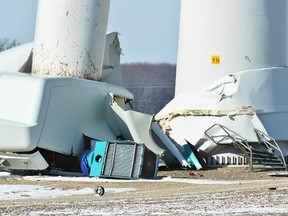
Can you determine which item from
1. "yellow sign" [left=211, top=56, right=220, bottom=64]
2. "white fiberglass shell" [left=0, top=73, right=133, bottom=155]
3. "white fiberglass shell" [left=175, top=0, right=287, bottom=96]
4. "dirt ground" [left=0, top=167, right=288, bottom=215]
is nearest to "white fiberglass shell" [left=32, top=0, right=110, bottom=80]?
"white fiberglass shell" [left=0, top=73, right=133, bottom=155]

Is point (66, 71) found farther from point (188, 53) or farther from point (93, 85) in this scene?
point (188, 53)

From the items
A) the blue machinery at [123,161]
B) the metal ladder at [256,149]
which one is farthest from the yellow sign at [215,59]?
the blue machinery at [123,161]

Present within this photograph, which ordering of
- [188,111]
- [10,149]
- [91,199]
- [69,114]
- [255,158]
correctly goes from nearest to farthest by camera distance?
[91,199], [10,149], [69,114], [255,158], [188,111]

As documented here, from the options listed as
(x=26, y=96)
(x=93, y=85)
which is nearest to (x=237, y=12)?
(x=93, y=85)

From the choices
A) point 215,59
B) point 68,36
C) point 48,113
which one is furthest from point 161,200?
point 215,59

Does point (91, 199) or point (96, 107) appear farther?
point (96, 107)

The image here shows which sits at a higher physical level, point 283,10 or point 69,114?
point 283,10

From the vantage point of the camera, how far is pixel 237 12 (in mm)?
32438

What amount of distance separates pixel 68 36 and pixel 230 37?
276 inches

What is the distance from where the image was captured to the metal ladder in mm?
30467

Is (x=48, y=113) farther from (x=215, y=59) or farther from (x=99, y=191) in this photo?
(x=215, y=59)

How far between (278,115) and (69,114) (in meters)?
9.04

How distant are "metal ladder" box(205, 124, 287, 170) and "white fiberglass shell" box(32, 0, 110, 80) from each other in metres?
5.48

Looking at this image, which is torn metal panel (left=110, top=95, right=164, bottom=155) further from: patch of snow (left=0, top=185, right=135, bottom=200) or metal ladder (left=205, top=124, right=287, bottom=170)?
patch of snow (left=0, top=185, right=135, bottom=200)
